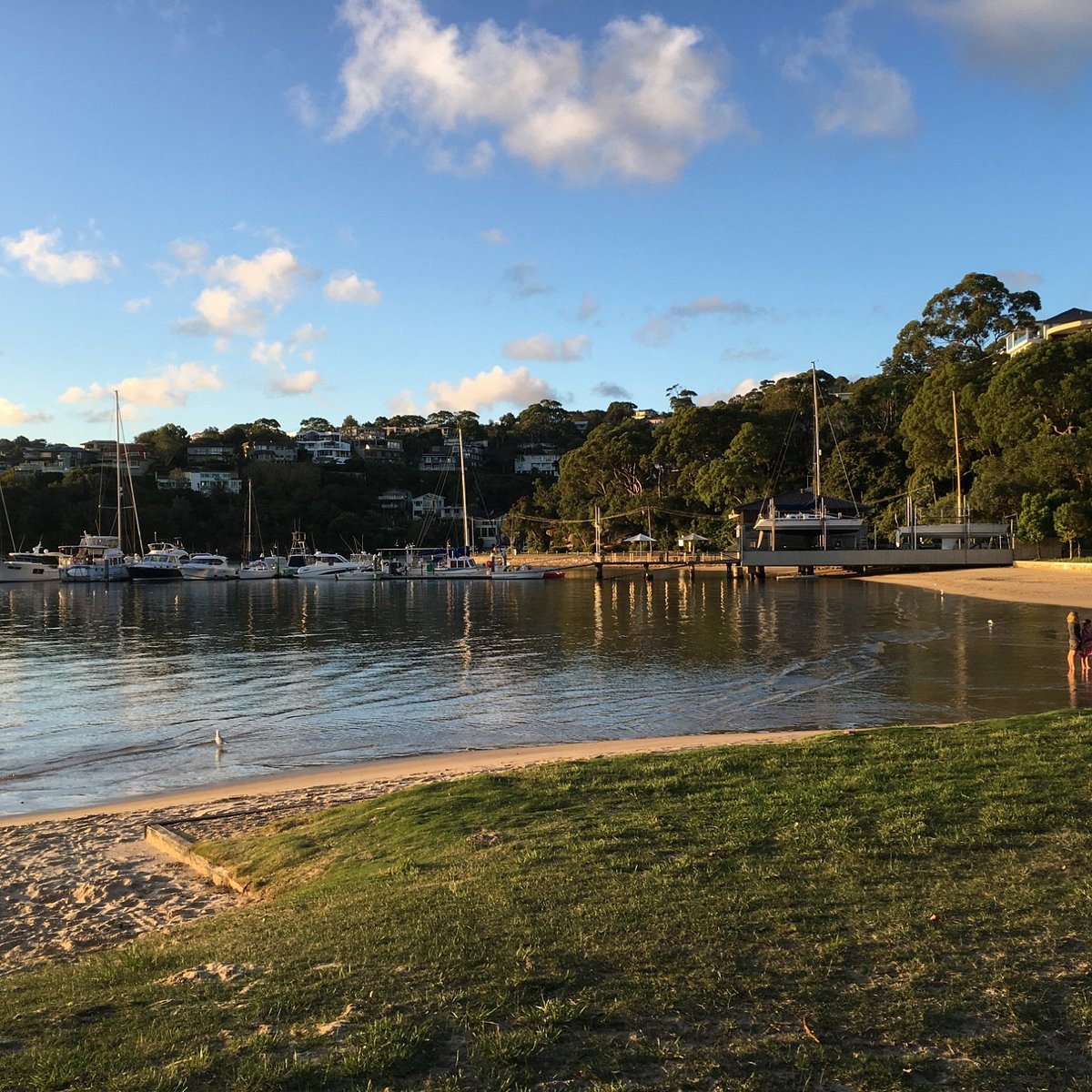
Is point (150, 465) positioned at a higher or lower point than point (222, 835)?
higher

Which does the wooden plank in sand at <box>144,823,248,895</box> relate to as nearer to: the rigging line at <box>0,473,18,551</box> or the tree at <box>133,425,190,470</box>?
the rigging line at <box>0,473,18,551</box>

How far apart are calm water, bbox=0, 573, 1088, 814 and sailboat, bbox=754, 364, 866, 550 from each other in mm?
22880

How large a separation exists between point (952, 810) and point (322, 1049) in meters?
5.66

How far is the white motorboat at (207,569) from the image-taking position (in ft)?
303

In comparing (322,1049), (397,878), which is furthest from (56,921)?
(322,1049)

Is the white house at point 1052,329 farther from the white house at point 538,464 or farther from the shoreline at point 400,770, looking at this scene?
the white house at point 538,464

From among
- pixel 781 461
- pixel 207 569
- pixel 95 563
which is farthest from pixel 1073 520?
pixel 95 563

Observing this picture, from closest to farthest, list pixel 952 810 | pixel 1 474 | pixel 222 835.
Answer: pixel 952 810 → pixel 222 835 → pixel 1 474

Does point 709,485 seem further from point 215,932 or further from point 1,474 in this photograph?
point 1,474

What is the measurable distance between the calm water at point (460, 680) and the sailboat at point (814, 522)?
901 inches

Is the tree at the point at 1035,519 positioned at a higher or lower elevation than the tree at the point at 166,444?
lower

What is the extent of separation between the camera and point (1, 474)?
12975cm

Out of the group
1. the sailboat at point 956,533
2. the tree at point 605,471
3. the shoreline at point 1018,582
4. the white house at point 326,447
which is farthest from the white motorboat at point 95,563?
the sailboat at point 956,533

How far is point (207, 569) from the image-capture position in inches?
3674
